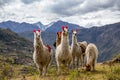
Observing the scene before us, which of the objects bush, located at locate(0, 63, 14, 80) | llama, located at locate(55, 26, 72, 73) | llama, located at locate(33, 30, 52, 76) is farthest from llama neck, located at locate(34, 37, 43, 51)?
bush, located at locate(0, 63, 14, 80)

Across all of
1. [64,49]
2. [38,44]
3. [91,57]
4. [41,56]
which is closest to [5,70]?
[38,44]

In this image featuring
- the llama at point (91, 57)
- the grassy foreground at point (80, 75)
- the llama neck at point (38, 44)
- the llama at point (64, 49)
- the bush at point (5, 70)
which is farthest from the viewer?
the llama at point (91, 57)

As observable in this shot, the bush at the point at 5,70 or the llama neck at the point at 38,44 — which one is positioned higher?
the llama neck at the point at 38,44

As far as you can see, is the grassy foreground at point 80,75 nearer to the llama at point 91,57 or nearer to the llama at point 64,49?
the llama at point 64,49

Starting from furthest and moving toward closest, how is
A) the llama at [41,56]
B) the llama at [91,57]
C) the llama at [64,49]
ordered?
the llama at [91,57] → the llama at [64,49] → the llama at [41,56]

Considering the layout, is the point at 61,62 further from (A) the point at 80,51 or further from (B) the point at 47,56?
(A) the point at 80,51

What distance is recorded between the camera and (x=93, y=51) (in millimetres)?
25250

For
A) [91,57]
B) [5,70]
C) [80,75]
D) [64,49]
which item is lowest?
[80,75]

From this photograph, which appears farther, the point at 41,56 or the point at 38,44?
the point at 41,56

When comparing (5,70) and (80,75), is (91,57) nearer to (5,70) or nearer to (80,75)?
(80,75)

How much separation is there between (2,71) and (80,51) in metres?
13.8

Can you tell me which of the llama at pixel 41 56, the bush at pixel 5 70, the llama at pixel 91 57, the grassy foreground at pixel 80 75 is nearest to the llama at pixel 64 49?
the llama at pixel 41 56

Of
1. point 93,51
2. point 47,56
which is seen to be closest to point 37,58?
point 47,56

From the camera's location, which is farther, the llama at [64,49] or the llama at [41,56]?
the llama at [64,49]
